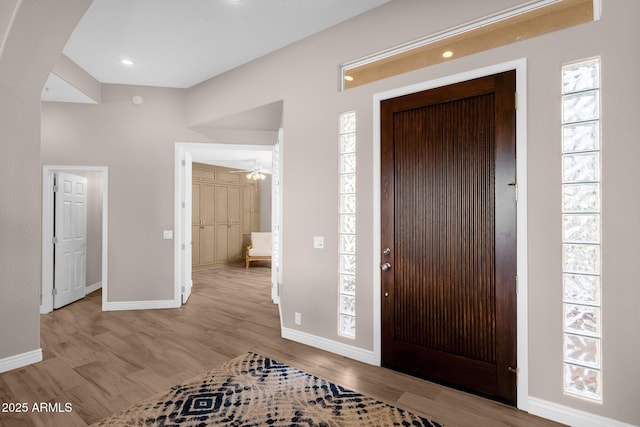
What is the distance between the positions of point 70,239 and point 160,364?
319cm

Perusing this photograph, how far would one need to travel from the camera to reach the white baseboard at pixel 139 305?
426 cm

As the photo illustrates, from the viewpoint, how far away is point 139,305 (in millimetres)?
4324

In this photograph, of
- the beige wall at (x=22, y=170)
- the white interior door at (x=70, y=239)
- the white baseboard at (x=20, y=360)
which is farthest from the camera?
the white interior door at (x=70, y=239)

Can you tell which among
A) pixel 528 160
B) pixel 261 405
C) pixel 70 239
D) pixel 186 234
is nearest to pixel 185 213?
pixel 186 234

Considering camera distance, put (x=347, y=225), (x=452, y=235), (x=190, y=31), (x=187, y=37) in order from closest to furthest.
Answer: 1. (x=452, y=235)
2. (x=347, y=225)
3. (x=190, y=31)
4. (x=187, y=37)

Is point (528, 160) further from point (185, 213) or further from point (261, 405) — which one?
point (185, 213)

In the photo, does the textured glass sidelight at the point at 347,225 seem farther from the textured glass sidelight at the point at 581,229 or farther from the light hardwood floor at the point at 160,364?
the textured glass sidelight at the point at 581,229

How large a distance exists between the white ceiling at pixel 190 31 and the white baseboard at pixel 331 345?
3104 mm

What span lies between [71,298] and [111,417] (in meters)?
3.63

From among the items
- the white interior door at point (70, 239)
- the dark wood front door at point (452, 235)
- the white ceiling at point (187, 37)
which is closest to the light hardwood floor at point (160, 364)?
the dark wood front door at point (452, 235)

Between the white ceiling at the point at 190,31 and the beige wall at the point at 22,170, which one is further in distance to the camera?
the white ceiling at the point at 190,31

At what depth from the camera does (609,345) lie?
5.92 ft

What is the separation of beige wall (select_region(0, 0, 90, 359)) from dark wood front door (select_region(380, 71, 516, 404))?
9.30ft

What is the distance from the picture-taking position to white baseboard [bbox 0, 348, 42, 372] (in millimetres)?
2586
